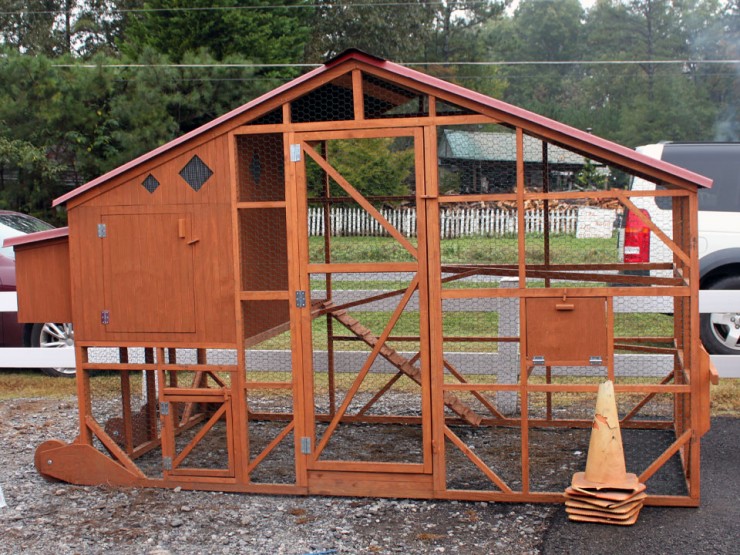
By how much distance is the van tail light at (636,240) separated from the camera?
8.70 meters

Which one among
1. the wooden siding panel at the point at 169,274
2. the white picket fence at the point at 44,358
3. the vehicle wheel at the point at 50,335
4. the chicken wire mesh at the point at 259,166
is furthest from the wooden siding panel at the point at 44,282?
the vehicle wheel at the point at 50,335

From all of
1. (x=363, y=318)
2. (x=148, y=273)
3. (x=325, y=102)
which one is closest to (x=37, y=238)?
(x=148, y=273)

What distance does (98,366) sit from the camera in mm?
6203

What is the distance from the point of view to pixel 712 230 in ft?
29.5

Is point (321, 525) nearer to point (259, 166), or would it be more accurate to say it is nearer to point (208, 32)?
point (259, 166)

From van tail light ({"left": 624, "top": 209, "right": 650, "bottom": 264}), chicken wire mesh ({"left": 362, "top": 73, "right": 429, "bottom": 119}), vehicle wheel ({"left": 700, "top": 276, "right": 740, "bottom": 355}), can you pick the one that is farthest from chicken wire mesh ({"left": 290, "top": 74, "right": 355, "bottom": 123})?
vehicle wheel ({"left": 700, "top": 276, "right": 740, "bottom": 355})

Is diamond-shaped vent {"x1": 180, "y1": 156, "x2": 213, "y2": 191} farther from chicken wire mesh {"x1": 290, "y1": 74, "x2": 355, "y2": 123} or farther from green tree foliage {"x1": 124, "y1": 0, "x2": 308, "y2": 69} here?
green tree foliage {"x1": 124, "y1": 0, "x2": 308, "y2": 69}

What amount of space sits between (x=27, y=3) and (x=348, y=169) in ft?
95.7

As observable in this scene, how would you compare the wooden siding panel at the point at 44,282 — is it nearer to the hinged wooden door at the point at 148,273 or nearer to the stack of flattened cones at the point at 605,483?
the hinged wooden door at the point at 148,273

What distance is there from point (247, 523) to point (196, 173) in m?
2.30

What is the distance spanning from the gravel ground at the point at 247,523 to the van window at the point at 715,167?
4.86 m

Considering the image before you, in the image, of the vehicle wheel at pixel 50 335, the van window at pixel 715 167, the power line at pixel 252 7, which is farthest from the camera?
the power line at pixel 252 7

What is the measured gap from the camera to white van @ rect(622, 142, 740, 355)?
28.8ft

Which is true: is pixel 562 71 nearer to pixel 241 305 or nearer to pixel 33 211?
pixel 33 211
